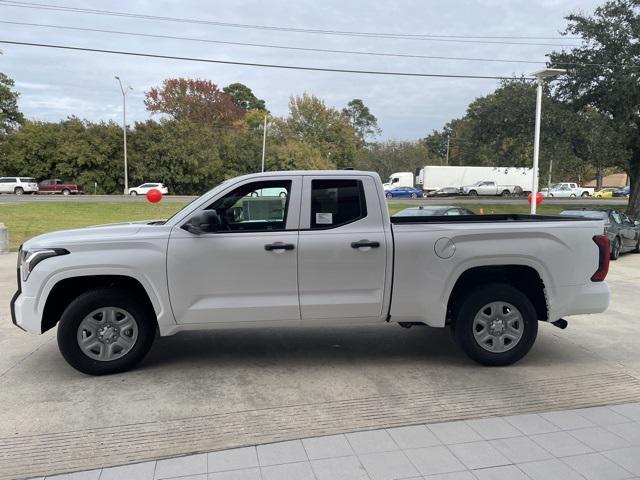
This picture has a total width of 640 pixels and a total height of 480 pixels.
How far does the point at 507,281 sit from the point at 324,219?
198 centimetres

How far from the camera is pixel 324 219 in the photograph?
484 cm

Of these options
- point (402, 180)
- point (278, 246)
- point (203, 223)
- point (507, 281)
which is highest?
point (402, 180)

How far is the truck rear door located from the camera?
4.71m

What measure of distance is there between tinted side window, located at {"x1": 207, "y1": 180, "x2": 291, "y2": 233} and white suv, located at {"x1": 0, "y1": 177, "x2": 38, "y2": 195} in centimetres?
4671

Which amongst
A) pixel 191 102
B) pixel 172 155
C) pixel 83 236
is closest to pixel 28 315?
pixel 83 236

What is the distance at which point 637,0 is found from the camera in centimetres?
2353

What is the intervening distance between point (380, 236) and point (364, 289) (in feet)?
1.69

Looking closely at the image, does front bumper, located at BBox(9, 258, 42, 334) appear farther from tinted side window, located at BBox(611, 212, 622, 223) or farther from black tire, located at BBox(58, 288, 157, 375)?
tinted side window, located at BBox(611, 212, 622, 223)

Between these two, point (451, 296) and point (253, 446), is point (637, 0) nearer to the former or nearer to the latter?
point (451, 296)

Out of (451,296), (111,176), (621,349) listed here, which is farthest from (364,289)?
(111,176)

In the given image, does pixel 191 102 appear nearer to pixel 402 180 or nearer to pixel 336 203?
pixel 402 180

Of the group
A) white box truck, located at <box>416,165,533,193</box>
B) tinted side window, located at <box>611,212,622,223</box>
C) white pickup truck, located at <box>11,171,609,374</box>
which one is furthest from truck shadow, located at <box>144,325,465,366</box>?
white box truck, located at <box>416,165,533,193</box>

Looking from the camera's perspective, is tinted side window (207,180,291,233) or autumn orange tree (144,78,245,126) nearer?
tinted side window (207,180,291,233)

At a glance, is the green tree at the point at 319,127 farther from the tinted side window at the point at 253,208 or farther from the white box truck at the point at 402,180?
the tinted side window at the point at 253,208
